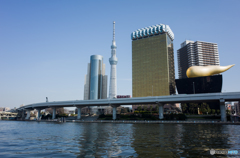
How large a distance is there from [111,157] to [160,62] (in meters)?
147

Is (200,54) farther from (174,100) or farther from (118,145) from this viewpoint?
(118,145)

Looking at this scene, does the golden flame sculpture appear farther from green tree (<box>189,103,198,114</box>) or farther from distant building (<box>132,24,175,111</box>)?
distant building (<box>132,24,175,111</box>)

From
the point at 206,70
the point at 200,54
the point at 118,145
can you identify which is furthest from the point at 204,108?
the point at 118,145

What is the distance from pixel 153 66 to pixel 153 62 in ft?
11.6

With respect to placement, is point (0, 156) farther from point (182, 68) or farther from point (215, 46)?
point (215, 46)

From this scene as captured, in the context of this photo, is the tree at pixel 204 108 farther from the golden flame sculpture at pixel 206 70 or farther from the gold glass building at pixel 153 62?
the gold glass building at pixel 153 62

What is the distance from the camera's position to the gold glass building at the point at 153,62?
154 m

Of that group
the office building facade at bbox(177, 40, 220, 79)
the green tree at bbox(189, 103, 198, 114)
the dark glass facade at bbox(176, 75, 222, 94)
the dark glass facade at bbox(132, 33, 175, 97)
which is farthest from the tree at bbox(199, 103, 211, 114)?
the office building facade at bbox(177, 40, 220, 79)

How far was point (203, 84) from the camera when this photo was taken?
109 metres

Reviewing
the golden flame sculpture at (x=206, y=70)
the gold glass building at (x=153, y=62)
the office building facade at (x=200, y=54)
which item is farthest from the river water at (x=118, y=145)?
the office building facade at (x=200, y=54)

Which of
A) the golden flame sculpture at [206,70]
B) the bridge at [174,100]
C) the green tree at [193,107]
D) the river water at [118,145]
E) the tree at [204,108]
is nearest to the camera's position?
the river water at [118,145]

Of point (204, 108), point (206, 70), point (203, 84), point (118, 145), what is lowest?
point (118, 145)

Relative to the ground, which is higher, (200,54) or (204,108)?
(200,54)

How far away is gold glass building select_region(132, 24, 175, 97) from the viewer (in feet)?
506
